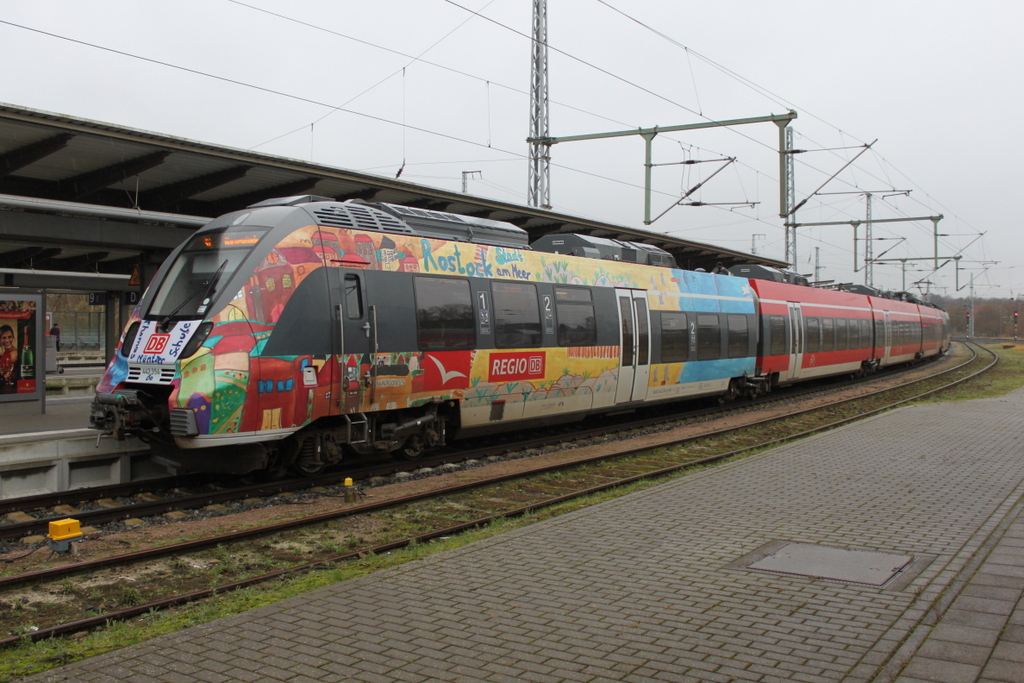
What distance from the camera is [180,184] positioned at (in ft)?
46.6

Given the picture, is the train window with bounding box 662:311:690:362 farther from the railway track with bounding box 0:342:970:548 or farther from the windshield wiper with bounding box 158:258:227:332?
the windshield wiper with bounding box 158:258:227:332

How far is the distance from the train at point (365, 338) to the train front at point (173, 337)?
0.02 meters

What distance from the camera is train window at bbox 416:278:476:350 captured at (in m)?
10.9

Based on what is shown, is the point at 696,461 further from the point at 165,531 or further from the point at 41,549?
the point at 41,549

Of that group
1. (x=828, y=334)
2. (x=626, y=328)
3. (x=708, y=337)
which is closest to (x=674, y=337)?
(x=708, y=337)

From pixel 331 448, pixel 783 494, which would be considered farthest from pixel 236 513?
pixel 783 494

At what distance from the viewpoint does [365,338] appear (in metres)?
10.1

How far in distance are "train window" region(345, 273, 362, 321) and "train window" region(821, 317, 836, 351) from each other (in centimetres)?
1923

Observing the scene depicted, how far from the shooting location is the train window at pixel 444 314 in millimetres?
10883

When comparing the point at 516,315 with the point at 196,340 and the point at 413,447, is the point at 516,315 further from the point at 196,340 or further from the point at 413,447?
the point at 196,340

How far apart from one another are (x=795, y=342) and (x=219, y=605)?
66.4ft

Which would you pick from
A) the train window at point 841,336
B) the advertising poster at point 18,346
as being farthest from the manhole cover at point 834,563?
the train window at point 841,336

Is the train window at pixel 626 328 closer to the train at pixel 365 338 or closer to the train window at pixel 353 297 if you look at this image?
the train at pixel 365 338

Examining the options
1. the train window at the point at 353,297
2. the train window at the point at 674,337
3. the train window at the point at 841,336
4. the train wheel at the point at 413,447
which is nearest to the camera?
the train window at the point at 353,297
